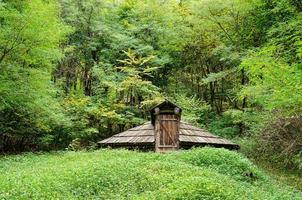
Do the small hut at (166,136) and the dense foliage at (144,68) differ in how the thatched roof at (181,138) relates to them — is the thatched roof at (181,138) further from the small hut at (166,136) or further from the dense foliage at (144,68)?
the dense foliage at (144,68)

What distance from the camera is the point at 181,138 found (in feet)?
61.4

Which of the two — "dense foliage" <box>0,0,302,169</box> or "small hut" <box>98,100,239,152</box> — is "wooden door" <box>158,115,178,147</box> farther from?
"dense foliage" <box>0,0,302,169</box>

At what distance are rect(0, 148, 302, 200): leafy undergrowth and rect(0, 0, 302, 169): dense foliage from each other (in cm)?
215

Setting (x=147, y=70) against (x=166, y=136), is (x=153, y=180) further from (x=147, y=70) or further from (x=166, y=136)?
(x=147, y=70)

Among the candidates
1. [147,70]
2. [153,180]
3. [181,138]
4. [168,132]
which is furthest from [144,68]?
[153,180]

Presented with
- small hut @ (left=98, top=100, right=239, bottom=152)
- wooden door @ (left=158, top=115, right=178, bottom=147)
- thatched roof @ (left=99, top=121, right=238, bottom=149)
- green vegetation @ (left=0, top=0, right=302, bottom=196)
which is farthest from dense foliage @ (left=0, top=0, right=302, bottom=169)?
wooden door @ (left=158, top=115, right=178, bottom=147)

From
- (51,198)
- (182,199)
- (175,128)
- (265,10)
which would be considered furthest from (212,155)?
(265,10)

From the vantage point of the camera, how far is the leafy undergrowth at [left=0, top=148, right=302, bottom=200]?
31.8 feet

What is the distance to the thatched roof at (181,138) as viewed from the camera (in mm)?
18875

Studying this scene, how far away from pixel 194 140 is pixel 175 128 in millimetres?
1203

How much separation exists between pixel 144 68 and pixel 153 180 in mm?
17216

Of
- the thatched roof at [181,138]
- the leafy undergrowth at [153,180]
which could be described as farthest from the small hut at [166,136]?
the leafy undergrowth at [153,180]

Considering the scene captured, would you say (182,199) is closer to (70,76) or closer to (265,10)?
(265,10)

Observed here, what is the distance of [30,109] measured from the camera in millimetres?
19891
